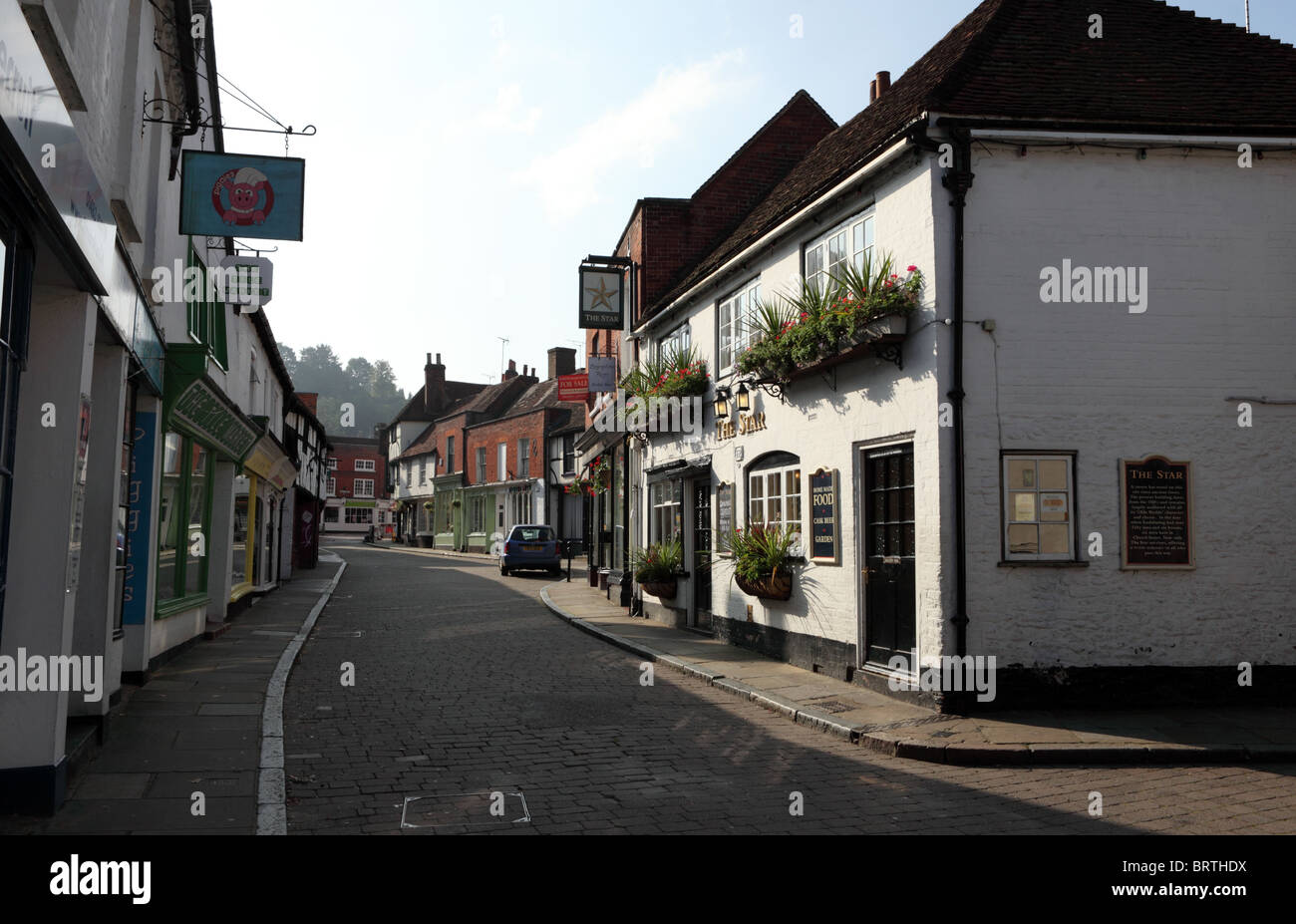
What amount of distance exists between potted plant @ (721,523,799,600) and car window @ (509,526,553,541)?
17837 mm

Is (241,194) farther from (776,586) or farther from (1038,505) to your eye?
(1038,505)

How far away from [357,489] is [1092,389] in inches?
3076

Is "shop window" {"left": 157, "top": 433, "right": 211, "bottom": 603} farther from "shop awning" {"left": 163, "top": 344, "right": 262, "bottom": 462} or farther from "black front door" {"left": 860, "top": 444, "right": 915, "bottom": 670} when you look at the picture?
"black front door" {"left": 860, "top": 444, "right": 915, "bottom": 670}

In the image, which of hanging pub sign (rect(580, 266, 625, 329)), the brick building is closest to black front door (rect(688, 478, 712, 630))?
hanging pub sign (rect(580, 266, 625, 329))

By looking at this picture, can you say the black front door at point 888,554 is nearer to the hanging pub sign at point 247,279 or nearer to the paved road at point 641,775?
the paved road at point 641,775

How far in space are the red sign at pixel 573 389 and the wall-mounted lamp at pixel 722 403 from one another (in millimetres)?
8364

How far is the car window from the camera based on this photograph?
29.9m

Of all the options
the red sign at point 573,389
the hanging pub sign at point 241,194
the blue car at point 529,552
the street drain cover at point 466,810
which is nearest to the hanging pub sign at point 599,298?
the red sign at point 573,389

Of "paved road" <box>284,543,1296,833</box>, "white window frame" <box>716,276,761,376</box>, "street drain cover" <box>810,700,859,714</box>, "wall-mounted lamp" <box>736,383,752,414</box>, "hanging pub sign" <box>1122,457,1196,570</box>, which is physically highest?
"white window frame" <box>716,276,761,376</box>

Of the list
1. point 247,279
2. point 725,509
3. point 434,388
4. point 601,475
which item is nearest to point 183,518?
point 247,279

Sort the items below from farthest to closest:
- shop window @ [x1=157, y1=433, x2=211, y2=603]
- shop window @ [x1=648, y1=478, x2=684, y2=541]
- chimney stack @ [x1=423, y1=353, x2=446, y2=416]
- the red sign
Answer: chimney stack @ [x1=423, y1=353, x2=446, y2=416]
the red sign
shop window @ [x1=648, y1=478, x2=684, y2=541]
shop window @ [x1=157, y1=433, x2=211, y2=603]

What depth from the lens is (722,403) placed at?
14.1 metres

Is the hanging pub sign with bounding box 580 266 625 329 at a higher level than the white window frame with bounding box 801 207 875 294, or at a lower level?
higher

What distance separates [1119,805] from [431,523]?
55292 mm
